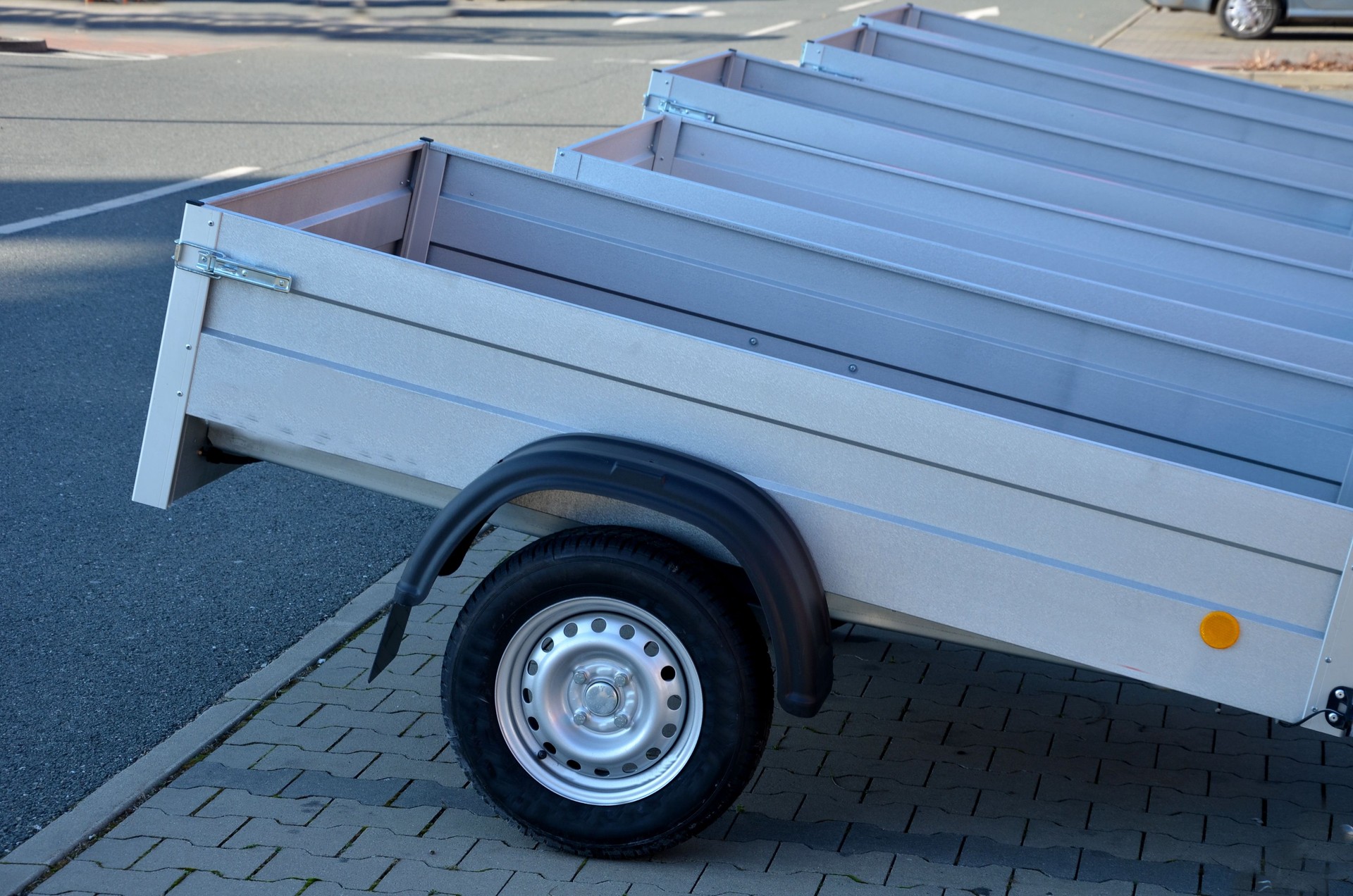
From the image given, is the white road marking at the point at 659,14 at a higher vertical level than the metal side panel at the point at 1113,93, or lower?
higher

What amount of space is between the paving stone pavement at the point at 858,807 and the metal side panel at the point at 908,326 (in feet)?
3.20

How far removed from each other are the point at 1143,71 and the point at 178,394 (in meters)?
7.07

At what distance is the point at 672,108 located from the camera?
5.83 meters

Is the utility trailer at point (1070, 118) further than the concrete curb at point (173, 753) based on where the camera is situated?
Yes

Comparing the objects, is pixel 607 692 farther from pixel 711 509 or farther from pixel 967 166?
pixel 967 166

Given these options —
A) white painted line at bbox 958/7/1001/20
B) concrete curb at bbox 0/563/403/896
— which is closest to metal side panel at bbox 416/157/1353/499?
concrete curb at bbox 0/563/403/896

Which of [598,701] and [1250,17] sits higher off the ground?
[1250,17]

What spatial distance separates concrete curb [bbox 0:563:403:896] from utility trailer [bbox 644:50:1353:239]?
2.44 metres

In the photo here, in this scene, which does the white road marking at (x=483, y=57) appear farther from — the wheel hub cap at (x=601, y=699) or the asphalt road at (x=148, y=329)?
the wheel hub cap at (x=601, y=699)

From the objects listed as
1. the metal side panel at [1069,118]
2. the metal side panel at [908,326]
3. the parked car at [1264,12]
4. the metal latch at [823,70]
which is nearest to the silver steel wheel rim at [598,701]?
the metal side panel at [908,326]

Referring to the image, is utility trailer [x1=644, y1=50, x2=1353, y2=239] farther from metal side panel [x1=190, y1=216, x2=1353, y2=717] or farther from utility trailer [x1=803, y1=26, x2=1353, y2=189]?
metal side panel [x1=190, y1=216, x2=1353, y2=717]

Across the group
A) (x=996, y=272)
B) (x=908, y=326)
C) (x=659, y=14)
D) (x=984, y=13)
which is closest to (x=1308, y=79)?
(x=984, y=13)

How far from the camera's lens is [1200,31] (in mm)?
20500

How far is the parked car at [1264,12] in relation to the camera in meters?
18.5
